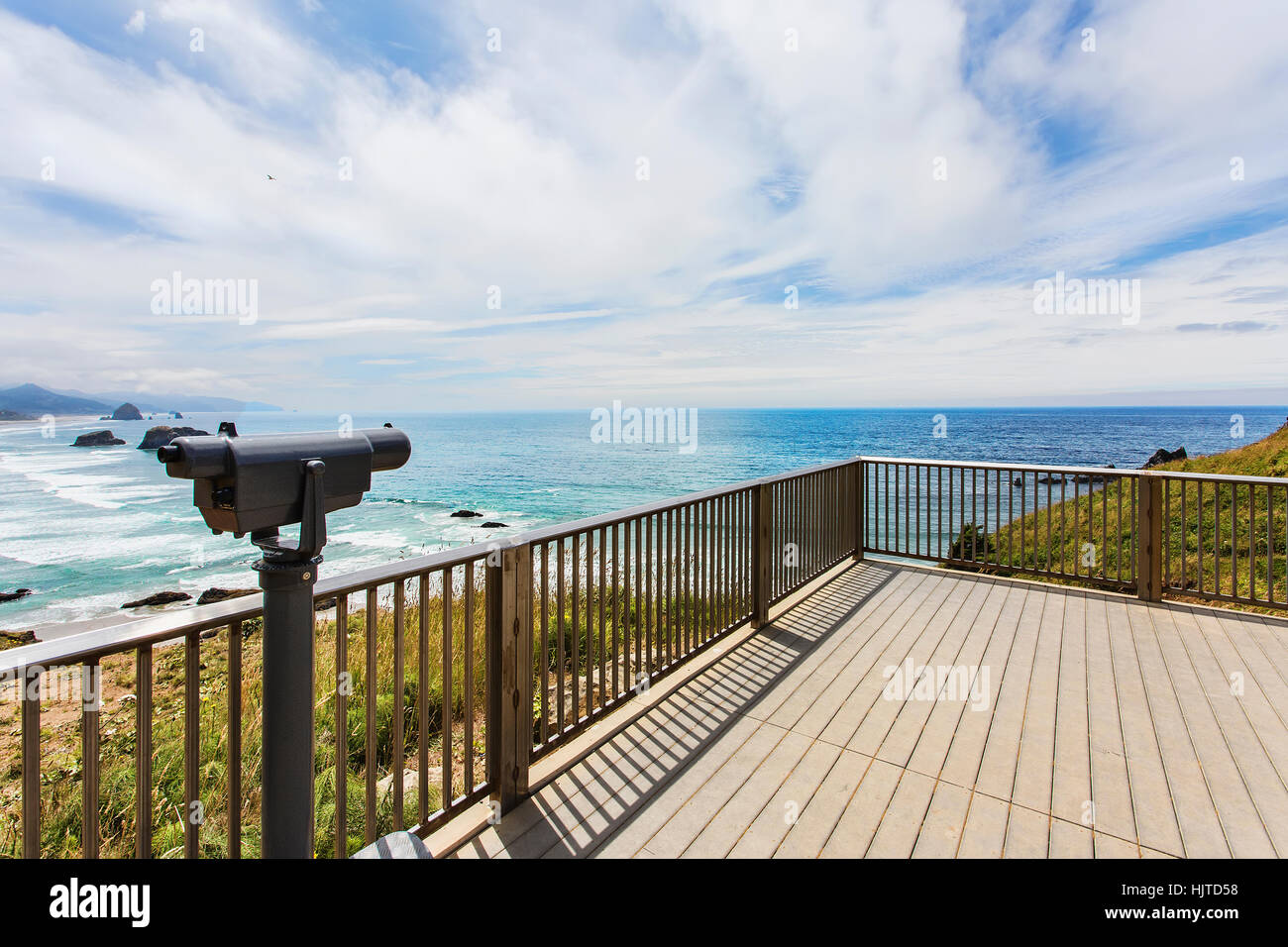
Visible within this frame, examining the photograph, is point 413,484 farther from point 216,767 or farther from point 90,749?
point 90,749

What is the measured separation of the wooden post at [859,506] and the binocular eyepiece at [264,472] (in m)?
4.90

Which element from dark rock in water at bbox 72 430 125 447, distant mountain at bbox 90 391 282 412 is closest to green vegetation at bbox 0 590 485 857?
distant mountain at bbox 90 391 282 412

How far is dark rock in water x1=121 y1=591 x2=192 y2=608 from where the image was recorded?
11680 millimetres

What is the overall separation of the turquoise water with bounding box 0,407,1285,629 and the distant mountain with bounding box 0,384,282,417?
2.12m

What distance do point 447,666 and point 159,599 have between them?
44.8 feet

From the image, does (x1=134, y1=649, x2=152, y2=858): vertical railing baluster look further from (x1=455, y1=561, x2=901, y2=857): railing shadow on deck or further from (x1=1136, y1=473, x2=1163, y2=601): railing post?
(x1=1136, y1=473, x2=1163, y2=601): railing post

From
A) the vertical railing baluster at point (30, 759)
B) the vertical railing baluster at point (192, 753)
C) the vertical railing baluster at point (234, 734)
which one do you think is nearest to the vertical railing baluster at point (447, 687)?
the vertical railing baluster at point (234, 734)

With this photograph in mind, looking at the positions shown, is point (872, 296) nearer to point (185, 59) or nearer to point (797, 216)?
point (797, 216)

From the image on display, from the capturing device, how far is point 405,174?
9.65 meters

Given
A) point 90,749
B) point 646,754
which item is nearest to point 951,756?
point 646,754

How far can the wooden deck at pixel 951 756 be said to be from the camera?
1.88m

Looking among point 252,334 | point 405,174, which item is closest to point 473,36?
Result: point 405,174

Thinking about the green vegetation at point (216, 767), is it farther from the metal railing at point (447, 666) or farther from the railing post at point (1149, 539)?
the railing post at point (1149, 539)
